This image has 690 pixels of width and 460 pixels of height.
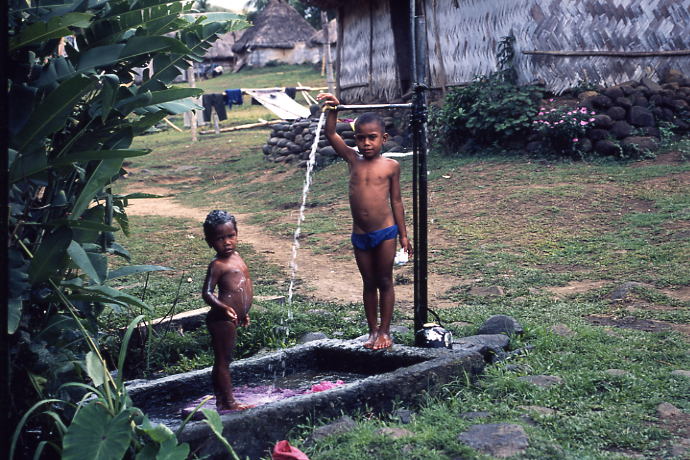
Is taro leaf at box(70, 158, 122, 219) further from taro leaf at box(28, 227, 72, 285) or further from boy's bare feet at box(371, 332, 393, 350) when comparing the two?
boy's bare feet at box(371, 332, 393, 350)

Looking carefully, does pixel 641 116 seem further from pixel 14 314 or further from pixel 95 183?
pixel 14 314

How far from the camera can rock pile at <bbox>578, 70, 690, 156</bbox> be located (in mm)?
9945

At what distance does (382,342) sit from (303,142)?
35.1 feet

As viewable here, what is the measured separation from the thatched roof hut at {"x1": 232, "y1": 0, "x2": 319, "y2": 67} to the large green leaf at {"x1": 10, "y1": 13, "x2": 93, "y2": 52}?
35216 millimetres

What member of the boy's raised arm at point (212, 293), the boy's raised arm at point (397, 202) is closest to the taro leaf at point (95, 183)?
the boy's raised arm at point (212, 293)

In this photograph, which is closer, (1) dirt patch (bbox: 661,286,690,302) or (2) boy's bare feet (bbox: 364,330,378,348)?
(2) boy's bare feet (bbox: 364,330,378,348)

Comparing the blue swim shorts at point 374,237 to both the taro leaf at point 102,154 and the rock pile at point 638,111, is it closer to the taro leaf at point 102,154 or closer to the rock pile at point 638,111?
the taro leaf at point 102,154

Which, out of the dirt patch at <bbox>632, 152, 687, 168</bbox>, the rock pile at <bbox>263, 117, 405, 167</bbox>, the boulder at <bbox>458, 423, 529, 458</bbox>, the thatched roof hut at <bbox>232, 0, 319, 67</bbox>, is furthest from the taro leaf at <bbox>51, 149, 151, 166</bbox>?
the thatched roof hut at <bbox>232, 0, 319, 67</bbox>

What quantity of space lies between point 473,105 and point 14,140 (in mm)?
9228

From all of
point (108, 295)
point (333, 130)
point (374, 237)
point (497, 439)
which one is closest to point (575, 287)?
point (374, 237)

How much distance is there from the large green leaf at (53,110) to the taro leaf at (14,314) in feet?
1.63

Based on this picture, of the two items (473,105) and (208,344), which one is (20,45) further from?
(473,105)

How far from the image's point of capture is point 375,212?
3.89 metres

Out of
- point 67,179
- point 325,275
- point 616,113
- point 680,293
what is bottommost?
point 325,275
